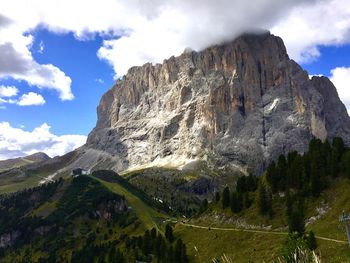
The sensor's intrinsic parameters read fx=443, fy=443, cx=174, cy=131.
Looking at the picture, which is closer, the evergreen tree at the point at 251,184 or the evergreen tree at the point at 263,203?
the evergreen tree at the point at 263,203

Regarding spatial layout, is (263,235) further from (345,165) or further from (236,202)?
(345,165)

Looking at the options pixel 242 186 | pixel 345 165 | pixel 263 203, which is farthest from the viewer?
pixel 242 186

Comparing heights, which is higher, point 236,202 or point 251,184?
point 251,184

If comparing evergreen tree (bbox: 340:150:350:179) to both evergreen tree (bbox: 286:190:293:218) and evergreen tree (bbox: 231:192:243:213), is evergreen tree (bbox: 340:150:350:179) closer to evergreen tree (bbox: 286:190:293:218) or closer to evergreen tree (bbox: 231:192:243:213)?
evergreen tree (bbox: 286:190:293:218)

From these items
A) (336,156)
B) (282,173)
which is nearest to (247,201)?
(282,173)

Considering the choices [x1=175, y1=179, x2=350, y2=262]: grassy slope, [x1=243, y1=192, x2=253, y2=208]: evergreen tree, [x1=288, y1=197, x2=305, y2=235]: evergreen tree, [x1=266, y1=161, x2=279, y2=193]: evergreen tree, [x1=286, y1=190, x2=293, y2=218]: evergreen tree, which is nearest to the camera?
[x1=175, y1=179, x2=350, y2=262]: grassy slope

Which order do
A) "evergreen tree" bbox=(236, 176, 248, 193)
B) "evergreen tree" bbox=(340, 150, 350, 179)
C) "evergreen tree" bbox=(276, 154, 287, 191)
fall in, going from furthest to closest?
"evergreen tree" bbox=(236, 176, 248, 193) < "evergreen tree" bbox=(276, 154, 287, 191) < "evergreen tree" bbox=(340, 150, 350, 179)

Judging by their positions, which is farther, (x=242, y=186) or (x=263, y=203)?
(x=242, y=186)

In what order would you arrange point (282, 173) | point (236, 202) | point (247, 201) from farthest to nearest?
point (236, 202)
point (247, 201)
point (282, 173)

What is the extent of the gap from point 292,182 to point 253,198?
46.9ft

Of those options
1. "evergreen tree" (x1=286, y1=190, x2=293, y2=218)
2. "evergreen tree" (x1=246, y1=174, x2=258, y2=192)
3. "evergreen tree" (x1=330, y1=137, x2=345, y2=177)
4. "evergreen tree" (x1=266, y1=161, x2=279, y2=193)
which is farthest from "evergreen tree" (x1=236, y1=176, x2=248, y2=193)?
"evergreen tree" (x1=330, y1=137, x2=345, y2=177)

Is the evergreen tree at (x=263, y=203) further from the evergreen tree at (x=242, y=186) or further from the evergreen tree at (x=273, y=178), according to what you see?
the evergreen tree at (x=242, y=186)

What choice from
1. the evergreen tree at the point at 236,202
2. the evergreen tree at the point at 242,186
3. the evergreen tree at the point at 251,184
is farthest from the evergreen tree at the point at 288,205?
the evergreen tree at the point at 242,186

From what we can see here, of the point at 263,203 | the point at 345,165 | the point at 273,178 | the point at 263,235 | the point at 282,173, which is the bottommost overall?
the point at 263,235
